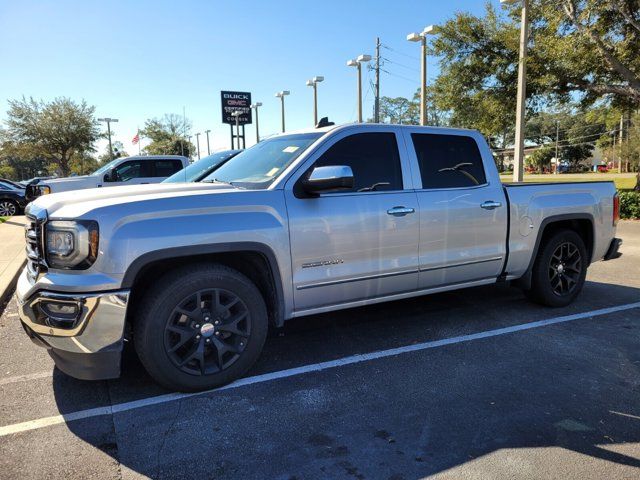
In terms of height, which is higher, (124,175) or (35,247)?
(124,175)

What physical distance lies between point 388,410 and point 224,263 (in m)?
1.59

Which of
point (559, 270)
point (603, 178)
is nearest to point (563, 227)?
point (559, 270)

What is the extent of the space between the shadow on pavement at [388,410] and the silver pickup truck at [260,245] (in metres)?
0.43

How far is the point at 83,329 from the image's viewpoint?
3062mm

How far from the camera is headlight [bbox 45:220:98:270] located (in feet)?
10.0

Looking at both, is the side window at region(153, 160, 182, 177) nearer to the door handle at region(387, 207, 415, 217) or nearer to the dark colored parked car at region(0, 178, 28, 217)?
the dark colored parked car at region(0, 178, 28, 217)

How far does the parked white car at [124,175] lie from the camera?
12.5m

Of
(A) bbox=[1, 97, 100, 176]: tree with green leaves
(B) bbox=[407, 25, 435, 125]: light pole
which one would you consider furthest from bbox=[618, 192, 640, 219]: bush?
(A) bbox=[1, 97, 100, 176]: tree with green leaves

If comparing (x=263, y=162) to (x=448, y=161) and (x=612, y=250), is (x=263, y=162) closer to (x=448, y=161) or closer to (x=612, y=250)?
(x=448, y=161)

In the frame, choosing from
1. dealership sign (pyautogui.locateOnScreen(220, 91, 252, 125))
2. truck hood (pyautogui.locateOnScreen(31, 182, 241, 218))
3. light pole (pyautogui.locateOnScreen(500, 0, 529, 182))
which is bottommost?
truck hood (pyautogui.locateOnScreen(31, 182, 241, 218))

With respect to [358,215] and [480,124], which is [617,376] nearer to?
→ [358,215]

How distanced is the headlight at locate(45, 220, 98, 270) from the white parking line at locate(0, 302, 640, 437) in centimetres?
101

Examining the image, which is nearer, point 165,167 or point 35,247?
point 35,247

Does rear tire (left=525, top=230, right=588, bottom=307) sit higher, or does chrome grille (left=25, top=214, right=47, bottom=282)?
chrome grille (left=25, top=214, right=47, bottom=282)
